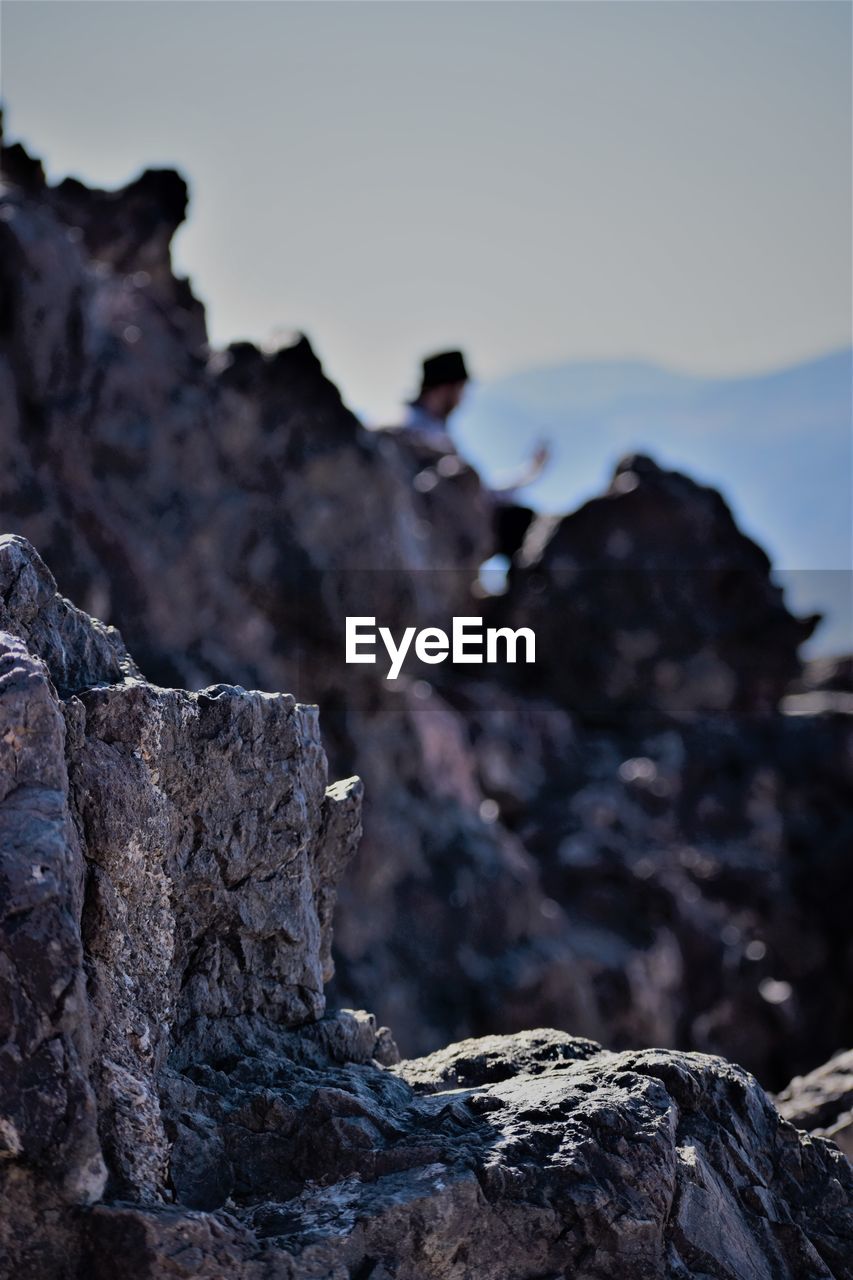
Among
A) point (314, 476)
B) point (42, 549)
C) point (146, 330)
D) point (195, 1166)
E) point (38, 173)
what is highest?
point (38, 173)

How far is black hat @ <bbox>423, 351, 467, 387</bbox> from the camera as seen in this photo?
21922 millimetres

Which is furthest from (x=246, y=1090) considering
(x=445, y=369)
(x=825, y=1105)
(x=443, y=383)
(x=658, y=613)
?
(x=658, y=613)

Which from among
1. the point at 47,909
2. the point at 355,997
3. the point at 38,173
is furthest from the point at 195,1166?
the point at 38,173

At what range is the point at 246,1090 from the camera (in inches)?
197

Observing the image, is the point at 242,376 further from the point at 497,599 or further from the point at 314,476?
the point at 497,599

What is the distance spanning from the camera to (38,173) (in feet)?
55.3

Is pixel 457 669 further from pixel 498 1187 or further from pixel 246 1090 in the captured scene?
pixel 498 1187

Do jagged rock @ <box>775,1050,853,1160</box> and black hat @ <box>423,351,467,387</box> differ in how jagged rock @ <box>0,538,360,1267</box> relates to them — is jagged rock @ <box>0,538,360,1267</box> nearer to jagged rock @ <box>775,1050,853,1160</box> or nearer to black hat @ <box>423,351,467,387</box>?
jagged rock @ <box>775,1050,853,1160</box>

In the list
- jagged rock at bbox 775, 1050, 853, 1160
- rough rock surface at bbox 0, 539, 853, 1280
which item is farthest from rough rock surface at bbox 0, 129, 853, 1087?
jagged rock at bbox 775, 1050, 853, 1160

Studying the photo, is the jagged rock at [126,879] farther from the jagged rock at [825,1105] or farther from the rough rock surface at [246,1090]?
the jagged rock at [825,1105]

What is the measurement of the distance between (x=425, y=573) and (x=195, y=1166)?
48.3ft

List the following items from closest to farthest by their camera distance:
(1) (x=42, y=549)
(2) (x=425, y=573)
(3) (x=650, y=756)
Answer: (1) (x=42, y=549)
(2) (x=425, y=573)
(3) (x=650, y=756)

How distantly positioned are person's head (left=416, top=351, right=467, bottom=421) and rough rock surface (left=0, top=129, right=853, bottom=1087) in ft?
2.28

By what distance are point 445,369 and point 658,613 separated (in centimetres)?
540
